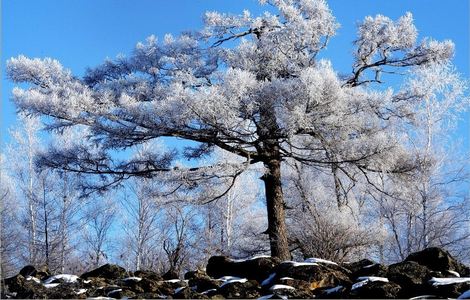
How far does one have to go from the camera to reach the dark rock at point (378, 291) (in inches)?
280

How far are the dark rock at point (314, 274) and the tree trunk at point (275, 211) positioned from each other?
16.2ft

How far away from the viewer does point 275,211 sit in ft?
44.9

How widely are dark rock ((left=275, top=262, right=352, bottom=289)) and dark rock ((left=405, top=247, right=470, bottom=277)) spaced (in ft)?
3.86

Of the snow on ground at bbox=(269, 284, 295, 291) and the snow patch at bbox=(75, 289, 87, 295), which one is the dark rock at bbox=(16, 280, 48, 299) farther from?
the snow on ground at bbox=(269, 284, 295, 291)

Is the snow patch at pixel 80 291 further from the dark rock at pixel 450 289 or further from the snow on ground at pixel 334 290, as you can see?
the dark rock at pixel 450 289

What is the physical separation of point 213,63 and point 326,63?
3.25m

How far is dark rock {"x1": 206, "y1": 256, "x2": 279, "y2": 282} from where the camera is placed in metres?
8.98

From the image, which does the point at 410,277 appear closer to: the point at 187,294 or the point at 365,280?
the point at 365,280

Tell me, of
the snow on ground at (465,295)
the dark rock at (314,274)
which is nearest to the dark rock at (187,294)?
the dark rock at (314,274)

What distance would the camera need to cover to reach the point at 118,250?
84.3ft

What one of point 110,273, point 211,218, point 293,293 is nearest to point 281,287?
point 293,293

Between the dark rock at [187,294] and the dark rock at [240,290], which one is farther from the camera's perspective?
the dark rock at [240,290]

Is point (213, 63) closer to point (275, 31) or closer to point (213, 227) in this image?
point (275, 31)

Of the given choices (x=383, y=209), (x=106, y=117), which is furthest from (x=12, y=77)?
(x=383, y=209)
